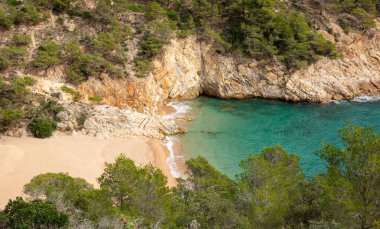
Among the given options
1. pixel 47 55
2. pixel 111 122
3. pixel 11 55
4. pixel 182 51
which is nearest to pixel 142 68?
pixel 182 51

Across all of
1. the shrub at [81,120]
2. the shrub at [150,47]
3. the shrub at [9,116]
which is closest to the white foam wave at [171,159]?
the shrub at [81,120]

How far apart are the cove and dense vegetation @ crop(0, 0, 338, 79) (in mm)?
6474

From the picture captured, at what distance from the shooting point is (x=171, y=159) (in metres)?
28.2

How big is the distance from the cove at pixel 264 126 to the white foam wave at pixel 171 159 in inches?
39.3

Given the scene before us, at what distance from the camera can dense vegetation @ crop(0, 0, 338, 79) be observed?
116ft

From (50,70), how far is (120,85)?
21.5 ft

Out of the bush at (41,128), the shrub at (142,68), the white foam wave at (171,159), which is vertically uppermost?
the shrub at (142,68)

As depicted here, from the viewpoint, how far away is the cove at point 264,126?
28766 millimetres

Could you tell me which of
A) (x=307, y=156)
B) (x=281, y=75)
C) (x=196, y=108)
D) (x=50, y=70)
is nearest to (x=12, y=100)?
(x=50, y=70)

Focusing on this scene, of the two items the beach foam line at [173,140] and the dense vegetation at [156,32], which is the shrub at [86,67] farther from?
the beach foam line at [173,140]

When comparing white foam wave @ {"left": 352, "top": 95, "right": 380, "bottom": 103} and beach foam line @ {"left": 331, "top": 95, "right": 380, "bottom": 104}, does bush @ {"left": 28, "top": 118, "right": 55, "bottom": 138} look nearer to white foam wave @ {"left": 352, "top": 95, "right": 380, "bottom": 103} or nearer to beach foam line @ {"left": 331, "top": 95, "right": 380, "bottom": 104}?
beach foam line @ {"left": 331, "top": 95, "right": 380, "bottom": 104}

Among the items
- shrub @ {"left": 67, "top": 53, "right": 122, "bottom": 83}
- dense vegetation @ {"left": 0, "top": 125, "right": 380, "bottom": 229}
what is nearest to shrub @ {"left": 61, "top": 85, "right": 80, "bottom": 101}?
shrub @ {"left": 67, "top": 53, "right": 122, "bottom": 83}

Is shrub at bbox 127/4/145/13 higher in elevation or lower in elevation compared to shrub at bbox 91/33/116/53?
higher

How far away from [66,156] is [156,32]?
19.1 metres
